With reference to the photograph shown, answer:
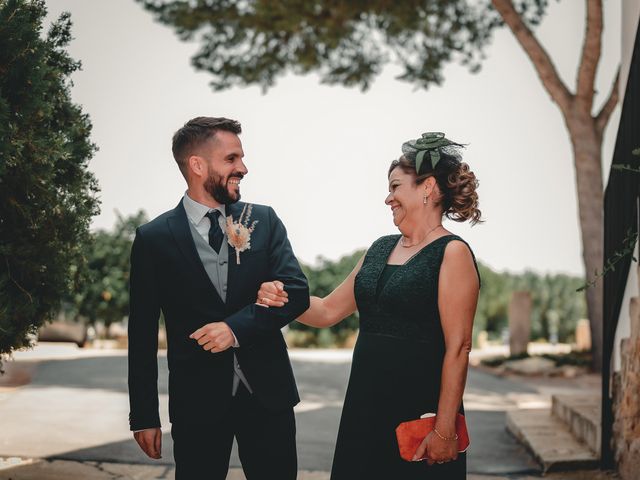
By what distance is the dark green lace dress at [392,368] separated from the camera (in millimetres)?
2967

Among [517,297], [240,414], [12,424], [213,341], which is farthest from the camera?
[517,297]

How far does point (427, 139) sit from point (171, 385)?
1.32 metres

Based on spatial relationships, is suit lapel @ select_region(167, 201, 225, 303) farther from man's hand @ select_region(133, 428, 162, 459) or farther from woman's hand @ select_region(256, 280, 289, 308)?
man's hand @ select_region(133, 428, 162, 459)

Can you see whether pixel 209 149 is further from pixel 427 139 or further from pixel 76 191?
pixel 76 191

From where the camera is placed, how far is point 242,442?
119 inches

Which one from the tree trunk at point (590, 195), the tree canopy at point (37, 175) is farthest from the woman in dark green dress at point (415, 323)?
the tree trunk at point (590, 195)

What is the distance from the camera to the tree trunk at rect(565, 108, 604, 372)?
518 inches

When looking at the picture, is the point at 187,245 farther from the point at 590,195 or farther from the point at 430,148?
the point at 590,195

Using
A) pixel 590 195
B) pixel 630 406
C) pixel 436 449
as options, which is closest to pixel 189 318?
pixel 436 449

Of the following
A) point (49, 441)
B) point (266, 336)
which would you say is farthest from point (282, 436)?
point (49, 441)

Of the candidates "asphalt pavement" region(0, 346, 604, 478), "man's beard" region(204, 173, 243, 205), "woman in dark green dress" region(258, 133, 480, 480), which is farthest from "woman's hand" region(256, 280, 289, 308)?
"asphalt pavement" region(0, 346, 604, 478)

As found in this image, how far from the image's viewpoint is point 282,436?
301 centimetres

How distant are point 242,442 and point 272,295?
57cm

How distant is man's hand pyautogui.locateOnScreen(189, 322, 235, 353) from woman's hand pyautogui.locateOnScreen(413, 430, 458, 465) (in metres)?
0.77
